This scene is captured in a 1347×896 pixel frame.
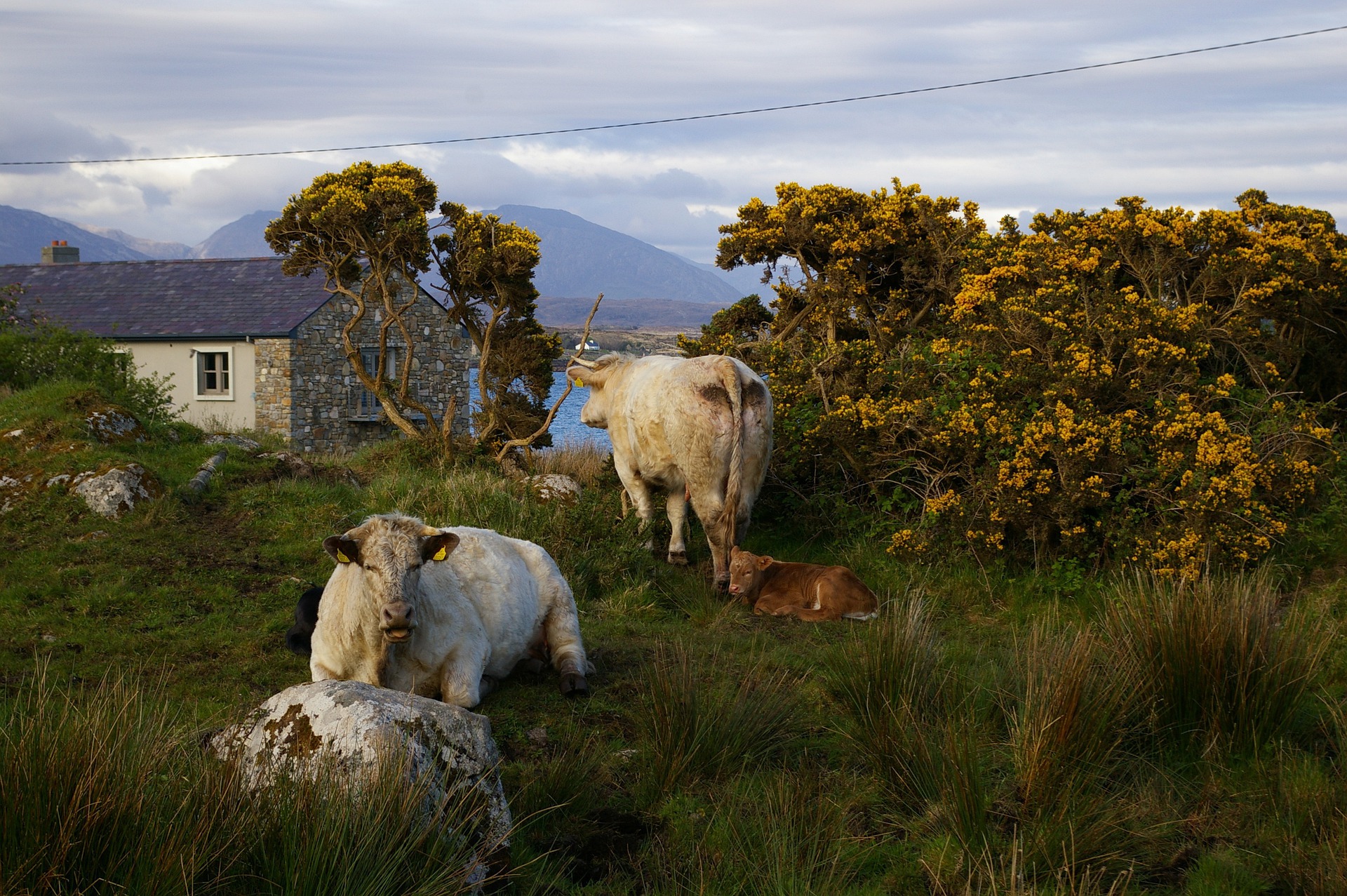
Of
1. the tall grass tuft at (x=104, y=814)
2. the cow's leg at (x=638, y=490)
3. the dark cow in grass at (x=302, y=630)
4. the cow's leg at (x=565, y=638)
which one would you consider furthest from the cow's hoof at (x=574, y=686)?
the cow's leg at (x=638, y=490)

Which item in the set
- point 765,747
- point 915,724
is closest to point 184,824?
point 765,747

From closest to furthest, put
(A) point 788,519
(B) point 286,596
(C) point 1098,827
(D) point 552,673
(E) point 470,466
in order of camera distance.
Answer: (C) point 1098,827, (D) point 552,673, (B) point 286,596, (A) point 788,519, (E) point 470,466

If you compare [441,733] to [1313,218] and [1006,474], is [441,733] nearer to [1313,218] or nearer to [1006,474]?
[1006,474]

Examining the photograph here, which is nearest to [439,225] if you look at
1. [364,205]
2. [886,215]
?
[364,205]

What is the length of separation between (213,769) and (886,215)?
12.2 metres

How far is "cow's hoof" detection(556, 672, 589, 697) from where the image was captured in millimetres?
6902

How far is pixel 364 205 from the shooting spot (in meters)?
15.4

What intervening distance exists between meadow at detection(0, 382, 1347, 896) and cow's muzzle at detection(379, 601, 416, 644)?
86 centimetres

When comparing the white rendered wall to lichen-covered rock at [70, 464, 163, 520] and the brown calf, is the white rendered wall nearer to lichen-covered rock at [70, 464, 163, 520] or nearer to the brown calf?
lichen-covered rock at [70, 464, 163, 520]

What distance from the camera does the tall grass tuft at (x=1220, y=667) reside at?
591 centimetres

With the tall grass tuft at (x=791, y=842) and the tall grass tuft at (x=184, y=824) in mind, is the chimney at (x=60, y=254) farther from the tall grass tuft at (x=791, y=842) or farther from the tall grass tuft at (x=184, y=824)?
the tall grass tuft at (x=791, y=842)

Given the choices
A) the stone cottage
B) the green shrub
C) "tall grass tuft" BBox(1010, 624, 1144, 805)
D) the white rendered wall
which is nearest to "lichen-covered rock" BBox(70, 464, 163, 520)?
the green shrub

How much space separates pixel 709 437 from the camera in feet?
33.6

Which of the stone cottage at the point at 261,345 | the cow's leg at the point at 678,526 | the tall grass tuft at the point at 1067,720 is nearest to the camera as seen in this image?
the tall grass tuft at the point at 1067,720
